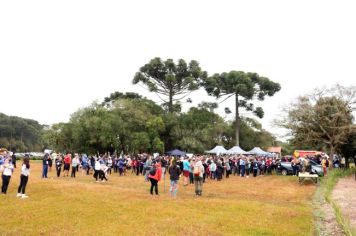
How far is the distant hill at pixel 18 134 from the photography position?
10125 cm

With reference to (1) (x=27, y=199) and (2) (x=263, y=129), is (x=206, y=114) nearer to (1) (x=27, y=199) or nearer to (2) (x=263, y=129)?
(2) (x=263, y=129)

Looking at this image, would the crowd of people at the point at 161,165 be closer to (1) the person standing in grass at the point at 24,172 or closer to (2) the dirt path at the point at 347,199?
(1) the person standing in grass at the point at 24,172

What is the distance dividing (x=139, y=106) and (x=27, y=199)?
37.5m

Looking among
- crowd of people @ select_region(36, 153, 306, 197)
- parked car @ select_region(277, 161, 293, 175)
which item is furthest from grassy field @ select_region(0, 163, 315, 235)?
parked car @ select_region(277, 161, 293, 175)

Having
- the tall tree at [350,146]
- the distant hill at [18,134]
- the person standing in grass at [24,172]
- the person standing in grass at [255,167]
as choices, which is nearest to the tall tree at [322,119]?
the tall tree at [350,146]

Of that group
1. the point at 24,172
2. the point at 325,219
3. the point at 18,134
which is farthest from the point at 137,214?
the point at 18,134

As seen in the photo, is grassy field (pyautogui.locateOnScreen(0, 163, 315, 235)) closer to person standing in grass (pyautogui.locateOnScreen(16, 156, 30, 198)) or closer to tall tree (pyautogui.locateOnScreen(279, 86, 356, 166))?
person standing in grass (pyautogui.locateOnScreen(16, 156, 30, 198))

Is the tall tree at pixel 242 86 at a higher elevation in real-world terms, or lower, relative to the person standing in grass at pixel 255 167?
higher

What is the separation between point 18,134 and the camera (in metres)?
109

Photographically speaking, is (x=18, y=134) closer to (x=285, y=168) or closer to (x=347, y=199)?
(x=285, y=168)

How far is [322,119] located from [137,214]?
92.1 feet

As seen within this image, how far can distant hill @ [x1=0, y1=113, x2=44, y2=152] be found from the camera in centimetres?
10125

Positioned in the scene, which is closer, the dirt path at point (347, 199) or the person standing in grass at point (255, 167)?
the dirt path at point (347, 199)

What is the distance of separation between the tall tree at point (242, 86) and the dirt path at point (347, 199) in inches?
1081
